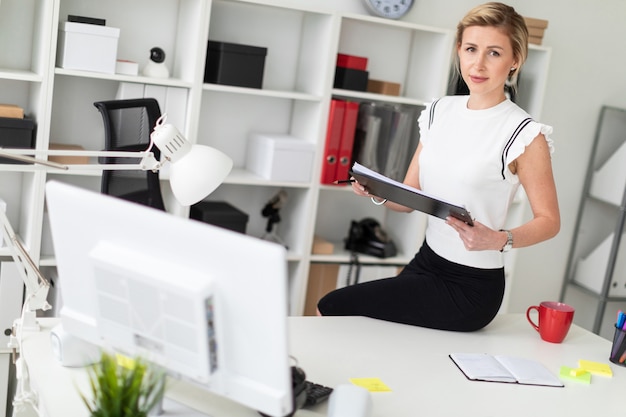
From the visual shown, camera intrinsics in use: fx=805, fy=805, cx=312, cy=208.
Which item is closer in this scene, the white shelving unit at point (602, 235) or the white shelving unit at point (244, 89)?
the white shelving unit at point (244, 89)

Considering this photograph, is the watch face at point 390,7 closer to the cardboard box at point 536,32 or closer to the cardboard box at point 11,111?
the cardboard box at point 536,32

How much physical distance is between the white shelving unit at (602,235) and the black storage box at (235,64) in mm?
2018

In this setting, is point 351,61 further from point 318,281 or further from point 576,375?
point 576,375

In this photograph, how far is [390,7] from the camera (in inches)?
147

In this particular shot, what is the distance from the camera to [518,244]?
2.34 m

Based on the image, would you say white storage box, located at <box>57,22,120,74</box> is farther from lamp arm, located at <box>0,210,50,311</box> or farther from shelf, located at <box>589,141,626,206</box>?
shelf, located at <box>589,141,626,206</box>

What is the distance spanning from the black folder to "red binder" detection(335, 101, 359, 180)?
4.56 feet

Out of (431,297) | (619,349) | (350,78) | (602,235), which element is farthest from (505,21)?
(602,235)

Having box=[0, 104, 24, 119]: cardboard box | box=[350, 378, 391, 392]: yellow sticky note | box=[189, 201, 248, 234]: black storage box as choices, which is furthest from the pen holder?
box=[0, 104, 24, 119]: cardboard box

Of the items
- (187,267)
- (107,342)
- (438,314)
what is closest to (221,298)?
(187,267)

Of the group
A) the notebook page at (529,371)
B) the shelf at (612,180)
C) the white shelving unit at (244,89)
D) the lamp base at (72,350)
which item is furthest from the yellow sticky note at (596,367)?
the shelf at (612,180)

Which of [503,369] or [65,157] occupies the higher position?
[65,157]

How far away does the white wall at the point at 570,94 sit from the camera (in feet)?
13.9

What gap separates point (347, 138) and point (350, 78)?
28 centimetres
